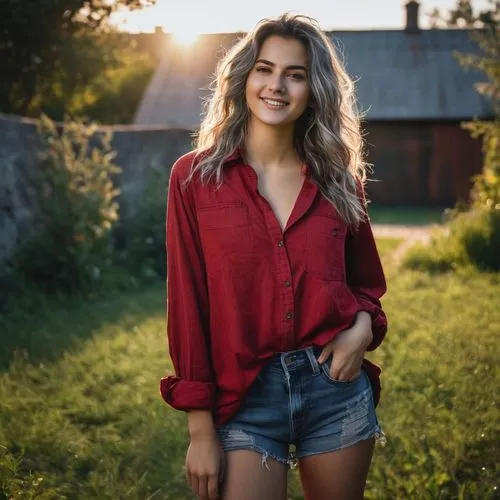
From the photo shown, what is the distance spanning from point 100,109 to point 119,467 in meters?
26.6

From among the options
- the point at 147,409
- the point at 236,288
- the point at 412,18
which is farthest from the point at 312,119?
the point at 412,18

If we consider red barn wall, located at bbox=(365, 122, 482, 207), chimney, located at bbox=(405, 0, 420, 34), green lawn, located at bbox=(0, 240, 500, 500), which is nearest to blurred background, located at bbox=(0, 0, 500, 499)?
green lawn, located at bbox=(0, 240, 500, 500)

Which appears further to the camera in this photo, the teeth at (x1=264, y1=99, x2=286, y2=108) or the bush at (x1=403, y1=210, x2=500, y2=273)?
the bush at (x1=403, y1=210, x2=500, y2=273)

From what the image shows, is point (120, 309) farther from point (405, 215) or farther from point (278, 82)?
point (405, 215)

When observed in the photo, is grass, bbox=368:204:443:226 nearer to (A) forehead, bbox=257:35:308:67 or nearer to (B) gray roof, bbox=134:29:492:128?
(B) gray roof, bbox=134:29:492:128

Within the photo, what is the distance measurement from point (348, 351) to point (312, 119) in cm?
72

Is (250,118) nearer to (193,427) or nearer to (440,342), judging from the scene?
(193,427)

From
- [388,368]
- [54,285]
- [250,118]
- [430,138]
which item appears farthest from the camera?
[430,138]

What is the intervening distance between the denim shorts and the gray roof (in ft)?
70.7

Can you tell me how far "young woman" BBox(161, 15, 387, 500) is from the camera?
2.28m

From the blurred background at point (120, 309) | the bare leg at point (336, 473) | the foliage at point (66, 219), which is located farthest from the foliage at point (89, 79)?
the bare leg at point (336, 473)

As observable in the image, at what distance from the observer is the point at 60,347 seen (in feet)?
20.6

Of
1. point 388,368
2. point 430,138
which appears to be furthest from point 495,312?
point 430,138

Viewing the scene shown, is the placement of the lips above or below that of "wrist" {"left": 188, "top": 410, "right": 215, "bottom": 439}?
above
